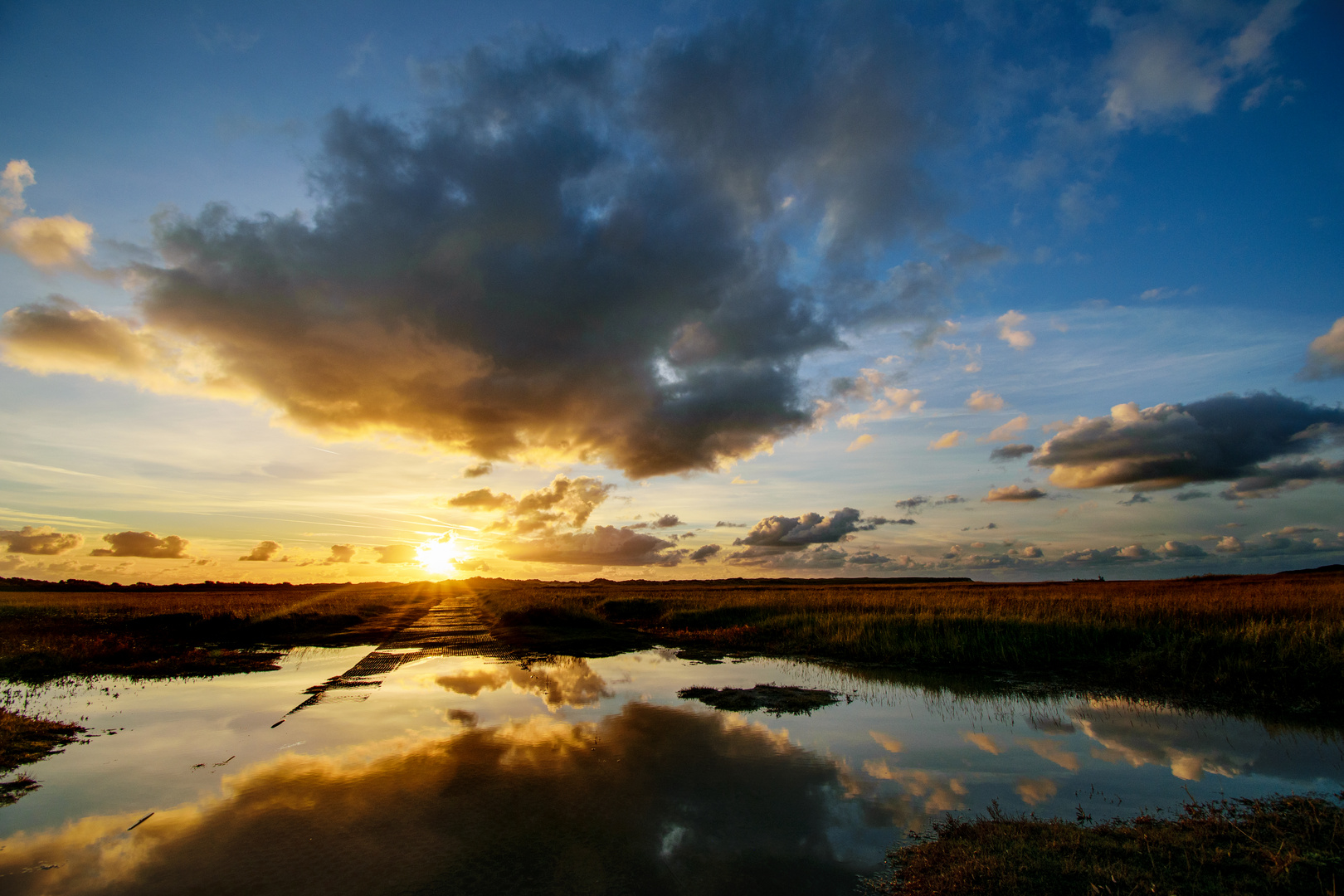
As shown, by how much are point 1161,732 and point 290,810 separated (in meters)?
13.8

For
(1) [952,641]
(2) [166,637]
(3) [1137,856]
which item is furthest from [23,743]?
(1) [952,641]

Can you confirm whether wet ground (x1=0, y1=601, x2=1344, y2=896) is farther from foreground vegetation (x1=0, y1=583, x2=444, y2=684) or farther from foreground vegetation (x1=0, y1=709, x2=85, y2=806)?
foreground vegetation (x1=0, y1=583, x2=444, y2=684)

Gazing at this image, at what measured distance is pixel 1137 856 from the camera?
5.31 meters

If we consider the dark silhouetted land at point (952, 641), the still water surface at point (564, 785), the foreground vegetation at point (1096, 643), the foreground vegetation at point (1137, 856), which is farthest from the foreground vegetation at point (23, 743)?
the foreground vegetation at point (1096, 643)

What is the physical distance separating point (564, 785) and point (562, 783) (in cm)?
8

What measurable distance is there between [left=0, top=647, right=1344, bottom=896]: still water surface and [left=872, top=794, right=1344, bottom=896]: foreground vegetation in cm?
59

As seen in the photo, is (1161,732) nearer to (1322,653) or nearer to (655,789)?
(1322,653)

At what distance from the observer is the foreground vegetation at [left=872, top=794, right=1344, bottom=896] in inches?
192

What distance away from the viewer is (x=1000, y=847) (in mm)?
5578

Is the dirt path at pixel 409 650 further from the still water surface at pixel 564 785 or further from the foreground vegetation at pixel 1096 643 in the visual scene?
the foreground vegetation at pixel 1096 643

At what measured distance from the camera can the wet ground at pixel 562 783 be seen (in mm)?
5812

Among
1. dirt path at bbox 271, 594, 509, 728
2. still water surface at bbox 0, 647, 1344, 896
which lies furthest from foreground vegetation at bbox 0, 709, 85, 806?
dirt path at bbox 271, 594, 509, 728

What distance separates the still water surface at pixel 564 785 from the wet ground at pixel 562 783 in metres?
0.04

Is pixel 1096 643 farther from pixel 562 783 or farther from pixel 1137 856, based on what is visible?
pixel 562 783
